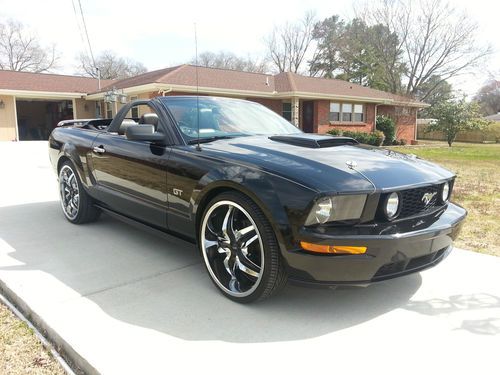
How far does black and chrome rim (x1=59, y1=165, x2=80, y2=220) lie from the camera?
4.97 m

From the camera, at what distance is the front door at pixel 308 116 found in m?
23.1

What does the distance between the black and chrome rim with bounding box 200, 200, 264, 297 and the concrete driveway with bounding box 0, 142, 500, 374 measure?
0.53 feet

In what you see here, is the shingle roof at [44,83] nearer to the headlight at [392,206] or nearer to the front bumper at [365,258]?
the front bumper at [365,258]

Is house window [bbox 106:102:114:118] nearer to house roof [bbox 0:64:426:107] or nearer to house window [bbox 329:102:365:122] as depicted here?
house roof [bbox 0:64:426:107]

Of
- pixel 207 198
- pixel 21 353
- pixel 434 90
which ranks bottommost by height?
pixel 21 353

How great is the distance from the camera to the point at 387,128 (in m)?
25.3

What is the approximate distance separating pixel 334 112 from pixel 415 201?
845 inches

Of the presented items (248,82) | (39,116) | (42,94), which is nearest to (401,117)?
(248,82)

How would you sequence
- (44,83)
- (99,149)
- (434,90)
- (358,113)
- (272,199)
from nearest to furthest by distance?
(272,199), (99,149), (44,83), (358,113), (434,90)

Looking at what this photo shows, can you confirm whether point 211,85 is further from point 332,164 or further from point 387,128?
point 332,164

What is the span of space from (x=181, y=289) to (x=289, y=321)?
0.94 m

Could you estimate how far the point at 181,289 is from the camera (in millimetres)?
3225

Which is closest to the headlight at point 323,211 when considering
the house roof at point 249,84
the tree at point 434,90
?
the house roof at point 249,84

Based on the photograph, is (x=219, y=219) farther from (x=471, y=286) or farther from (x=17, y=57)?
(x=17, y=57)
